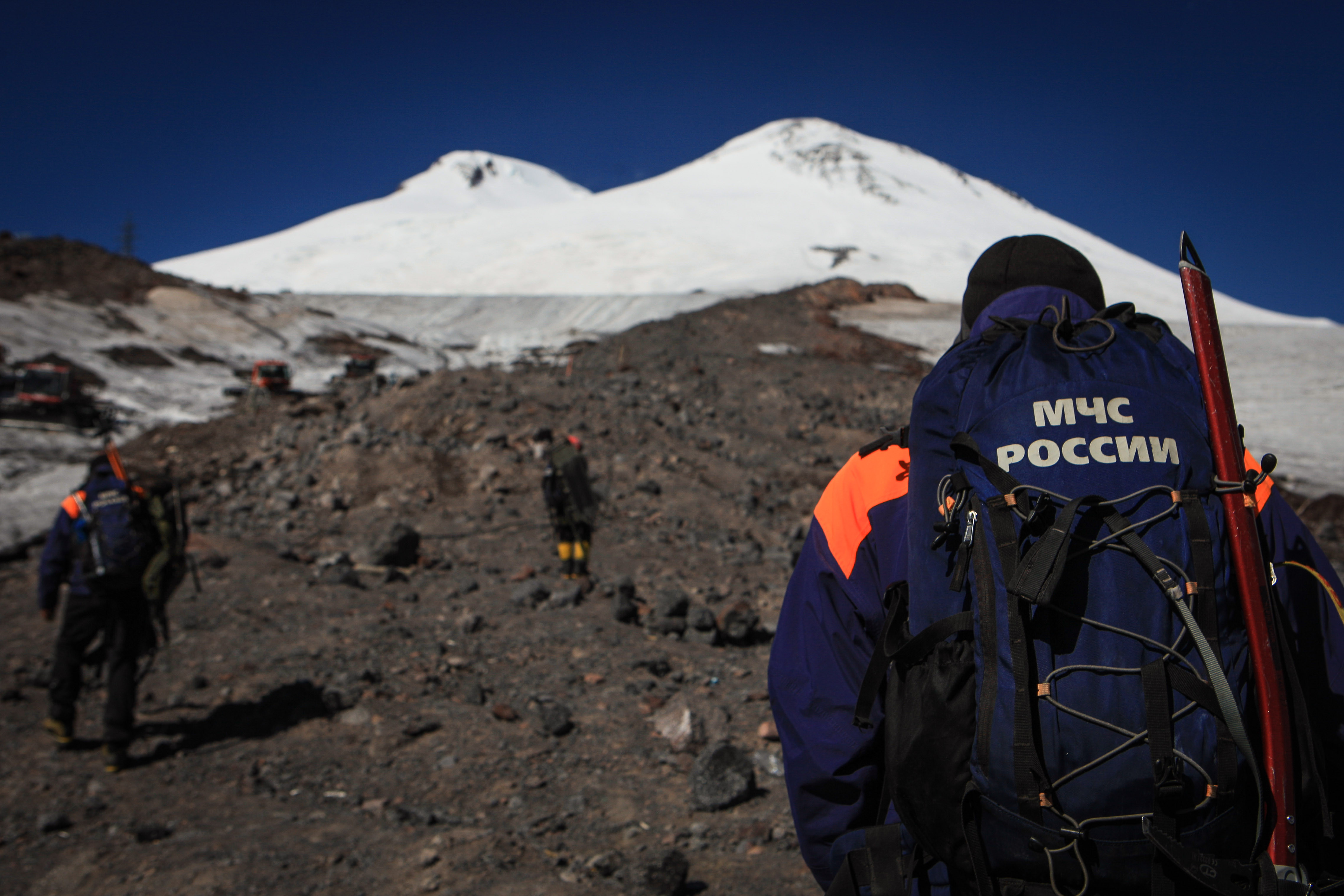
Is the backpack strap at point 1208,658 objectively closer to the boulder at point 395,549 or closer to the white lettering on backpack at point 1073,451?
the white lettering on backpack at point 1073,451

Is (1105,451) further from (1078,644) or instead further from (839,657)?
(839,657)

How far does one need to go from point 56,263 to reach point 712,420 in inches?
1355

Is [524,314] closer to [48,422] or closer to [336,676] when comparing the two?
[48,422]

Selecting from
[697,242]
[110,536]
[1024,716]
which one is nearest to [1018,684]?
[1024,716]

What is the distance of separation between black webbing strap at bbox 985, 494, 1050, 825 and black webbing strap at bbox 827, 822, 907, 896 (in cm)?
35

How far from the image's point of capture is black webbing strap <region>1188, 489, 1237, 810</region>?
120 centimetres

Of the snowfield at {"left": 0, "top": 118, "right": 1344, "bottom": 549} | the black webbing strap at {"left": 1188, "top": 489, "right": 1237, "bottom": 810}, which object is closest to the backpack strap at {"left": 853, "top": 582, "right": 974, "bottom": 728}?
the black webbing strap at {"left": 1188, "top": 489, "right": 1237, "bottom": 810}

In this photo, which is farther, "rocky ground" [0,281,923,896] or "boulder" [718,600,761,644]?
"boulder" [718,600,761,644]

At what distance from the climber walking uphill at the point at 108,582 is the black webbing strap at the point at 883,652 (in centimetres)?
550

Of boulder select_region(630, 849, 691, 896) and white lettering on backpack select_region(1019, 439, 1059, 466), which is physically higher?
white lettering on backpack select_region(1019, 439, 1059, 466)

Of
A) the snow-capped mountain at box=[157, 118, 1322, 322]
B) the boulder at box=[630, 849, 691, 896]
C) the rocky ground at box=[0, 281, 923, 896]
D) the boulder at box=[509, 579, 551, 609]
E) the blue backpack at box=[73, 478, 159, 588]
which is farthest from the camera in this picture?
the snow-capped mountain at box=[157, 118, 1322, 322]

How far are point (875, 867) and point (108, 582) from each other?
562 centimetres

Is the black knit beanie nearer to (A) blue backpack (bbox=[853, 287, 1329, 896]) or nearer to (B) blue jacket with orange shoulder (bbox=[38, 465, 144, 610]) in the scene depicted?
(A) blue backpack (bbox=[853, 287, 1329, 896])

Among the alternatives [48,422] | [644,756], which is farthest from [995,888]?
[48,422]
